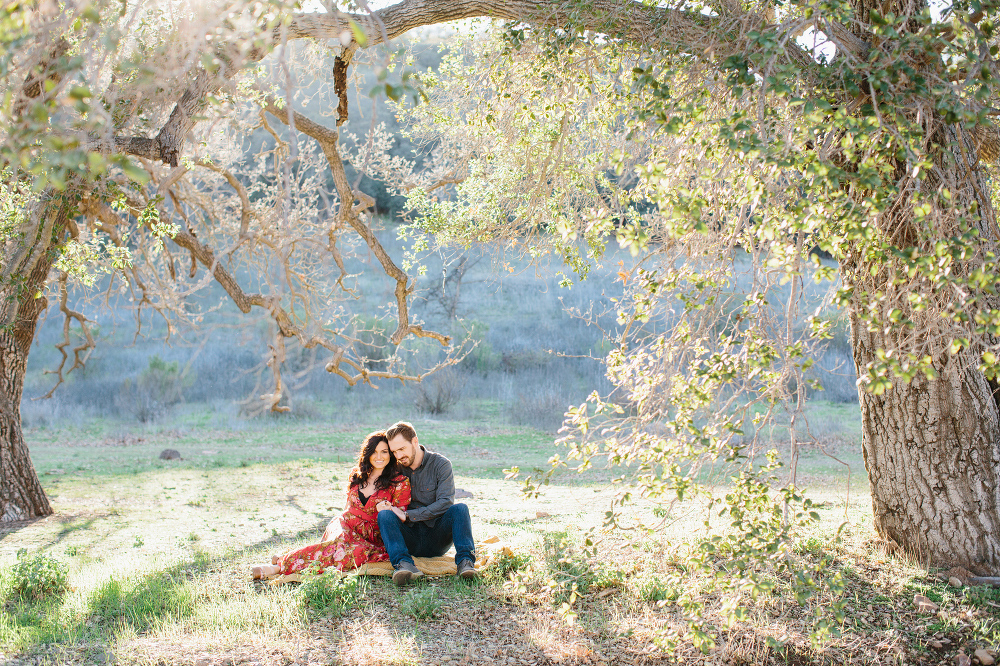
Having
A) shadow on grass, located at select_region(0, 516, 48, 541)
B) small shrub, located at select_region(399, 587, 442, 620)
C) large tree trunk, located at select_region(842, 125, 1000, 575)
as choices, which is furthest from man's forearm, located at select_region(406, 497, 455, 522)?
shadow on grass, located at select_region(0, 516, 48, 541)

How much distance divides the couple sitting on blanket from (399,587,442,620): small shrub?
0.93ft

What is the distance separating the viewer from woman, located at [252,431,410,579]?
433cm

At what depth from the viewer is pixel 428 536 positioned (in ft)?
15.0

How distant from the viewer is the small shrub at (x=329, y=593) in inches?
148

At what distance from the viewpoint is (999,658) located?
314 cm

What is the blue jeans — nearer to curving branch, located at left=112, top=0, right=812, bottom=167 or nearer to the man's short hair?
the man's short hair

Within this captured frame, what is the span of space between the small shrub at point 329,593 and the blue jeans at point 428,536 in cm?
36

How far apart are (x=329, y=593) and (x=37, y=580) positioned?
66.8 inches

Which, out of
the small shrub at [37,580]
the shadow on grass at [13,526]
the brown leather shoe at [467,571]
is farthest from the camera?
the shadow on grass at [13,526]

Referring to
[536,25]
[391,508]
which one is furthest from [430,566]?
[536,25]

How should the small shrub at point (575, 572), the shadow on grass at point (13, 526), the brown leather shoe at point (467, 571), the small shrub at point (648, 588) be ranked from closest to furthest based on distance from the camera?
the small shrub at point (575, 572) < the small shrub at point (648, 588) < the brown leather shoe at point (467, 571) < the shadow on grass at point (13, 526)

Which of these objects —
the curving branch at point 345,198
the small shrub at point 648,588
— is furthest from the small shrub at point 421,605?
the curving branch at point 345,198

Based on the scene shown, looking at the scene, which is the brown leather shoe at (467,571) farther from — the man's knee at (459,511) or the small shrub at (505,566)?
the man's knee at (459,511)

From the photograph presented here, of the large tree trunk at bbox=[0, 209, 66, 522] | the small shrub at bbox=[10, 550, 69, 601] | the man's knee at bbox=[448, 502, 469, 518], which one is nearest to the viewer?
the small shrub at bbox=[10, 550, 69, 601]
